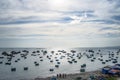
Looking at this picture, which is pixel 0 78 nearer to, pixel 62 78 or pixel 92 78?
pixel 62 78

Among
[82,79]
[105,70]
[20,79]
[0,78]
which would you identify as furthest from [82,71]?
[0,78]

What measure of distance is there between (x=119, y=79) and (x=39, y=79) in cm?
2516

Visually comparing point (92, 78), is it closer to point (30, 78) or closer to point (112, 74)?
point (112, 74)

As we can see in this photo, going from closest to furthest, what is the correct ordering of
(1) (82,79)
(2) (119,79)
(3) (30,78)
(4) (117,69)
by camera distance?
(2) (119,79) < (1) (82,79) < (4) (117,69) < (3) (30,78)

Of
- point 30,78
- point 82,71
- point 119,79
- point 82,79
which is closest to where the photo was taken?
point 119,79

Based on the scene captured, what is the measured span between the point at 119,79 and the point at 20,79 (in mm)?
32044

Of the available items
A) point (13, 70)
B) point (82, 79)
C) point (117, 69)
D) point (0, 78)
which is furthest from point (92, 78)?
point (13, 70)

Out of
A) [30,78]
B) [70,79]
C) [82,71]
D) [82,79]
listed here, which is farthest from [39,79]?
[82,71]

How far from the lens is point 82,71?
7650 centimetres

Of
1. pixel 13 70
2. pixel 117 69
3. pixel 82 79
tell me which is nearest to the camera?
pixel 82 79

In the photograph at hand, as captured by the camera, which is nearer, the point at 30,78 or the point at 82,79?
the point at 82,79

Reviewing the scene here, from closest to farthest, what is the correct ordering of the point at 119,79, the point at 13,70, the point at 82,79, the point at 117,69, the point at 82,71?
the point at 119,79, the point at 82,79, the point at 117,69, the point at 82,71, the point at 13,70

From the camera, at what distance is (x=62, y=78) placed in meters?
61.4

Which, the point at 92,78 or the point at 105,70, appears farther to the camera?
the point at 105,70
